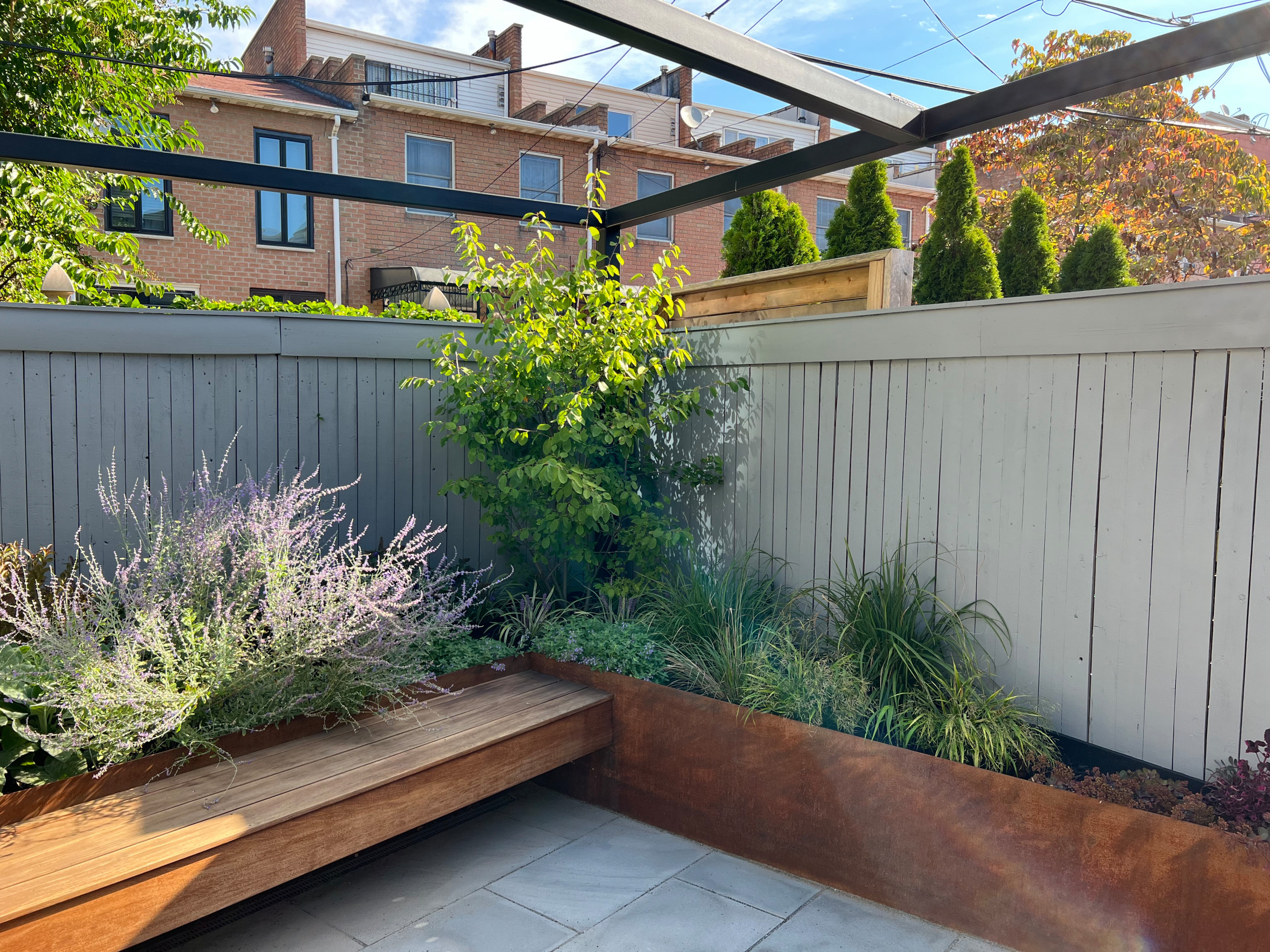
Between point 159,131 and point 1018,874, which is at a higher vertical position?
point 159,131

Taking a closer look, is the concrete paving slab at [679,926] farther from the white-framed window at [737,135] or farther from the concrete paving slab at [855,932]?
the white-framed window at [737,135]

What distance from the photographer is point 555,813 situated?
3418 mm

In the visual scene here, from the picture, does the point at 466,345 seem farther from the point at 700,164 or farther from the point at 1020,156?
the point at 700,164

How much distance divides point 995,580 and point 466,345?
7.71 feet

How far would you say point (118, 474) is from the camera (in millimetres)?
3451

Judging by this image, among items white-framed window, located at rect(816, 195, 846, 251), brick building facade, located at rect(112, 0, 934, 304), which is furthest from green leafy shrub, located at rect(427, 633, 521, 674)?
white-framed window, located at rect(816, 195, 846, 251)

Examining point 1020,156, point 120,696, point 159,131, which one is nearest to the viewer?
point 120,696

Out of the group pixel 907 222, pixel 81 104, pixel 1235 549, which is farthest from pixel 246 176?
pixel 907 222

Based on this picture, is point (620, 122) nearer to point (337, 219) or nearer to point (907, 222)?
point (907, 222)

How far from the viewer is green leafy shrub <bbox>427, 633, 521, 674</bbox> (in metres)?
3.50

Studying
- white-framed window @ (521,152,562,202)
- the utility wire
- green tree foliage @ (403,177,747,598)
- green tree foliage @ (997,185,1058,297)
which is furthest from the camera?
white-framed window @ (521,152,562,202)

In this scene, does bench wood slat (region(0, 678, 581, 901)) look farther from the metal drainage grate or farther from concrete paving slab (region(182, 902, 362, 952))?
concrete paving slab (region(182, 902, 362, 952))

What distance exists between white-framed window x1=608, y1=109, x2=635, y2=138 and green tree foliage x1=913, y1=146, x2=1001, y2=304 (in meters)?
14.8

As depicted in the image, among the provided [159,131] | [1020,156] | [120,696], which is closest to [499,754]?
[120,696]
